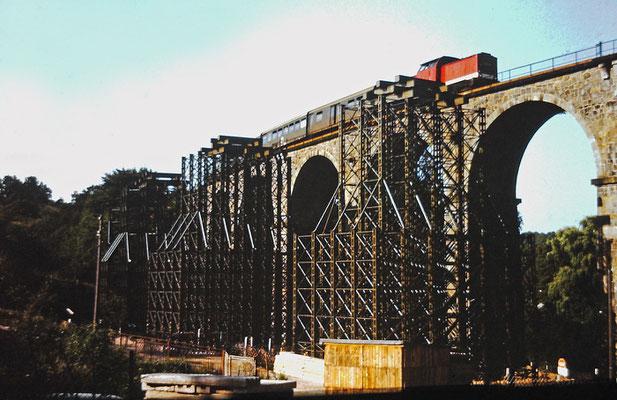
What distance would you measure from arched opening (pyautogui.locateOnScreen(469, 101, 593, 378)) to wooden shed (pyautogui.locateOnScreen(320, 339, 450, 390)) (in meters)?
4.42

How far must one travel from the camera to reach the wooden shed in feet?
49.0

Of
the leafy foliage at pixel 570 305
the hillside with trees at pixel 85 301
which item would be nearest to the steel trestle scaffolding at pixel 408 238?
the hillside with trees at pixel 85 301

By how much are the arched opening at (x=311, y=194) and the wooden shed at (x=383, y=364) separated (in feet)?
48.8

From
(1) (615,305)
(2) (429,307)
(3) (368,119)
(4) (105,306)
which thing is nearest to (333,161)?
(3) (368,119)

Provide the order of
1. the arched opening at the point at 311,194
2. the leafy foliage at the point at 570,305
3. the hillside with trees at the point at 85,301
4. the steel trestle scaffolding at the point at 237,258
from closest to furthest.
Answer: the hillside with trees at the point at 85,301
the leafy foliage at the point at 570,305
the steel trestle scaffolding at the point at 237,258
the arched opening at the point at 311,194

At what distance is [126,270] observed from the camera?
130ft

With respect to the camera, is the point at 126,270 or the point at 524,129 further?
the point at 126,270

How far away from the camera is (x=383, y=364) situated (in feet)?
49.9

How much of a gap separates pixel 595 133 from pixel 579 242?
16.2 metres

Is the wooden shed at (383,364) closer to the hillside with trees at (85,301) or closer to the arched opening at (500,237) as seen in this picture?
the arched opening at (500,237)

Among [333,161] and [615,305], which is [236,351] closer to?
[333,161]

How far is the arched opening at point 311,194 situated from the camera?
31.0 metres

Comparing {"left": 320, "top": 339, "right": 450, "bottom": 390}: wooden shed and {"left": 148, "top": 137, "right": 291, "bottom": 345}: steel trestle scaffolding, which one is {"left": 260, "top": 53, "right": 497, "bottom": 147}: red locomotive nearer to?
{"left": 148, "top": 137, "right": 291, "bottom": 345}: steel trestle scaffolding

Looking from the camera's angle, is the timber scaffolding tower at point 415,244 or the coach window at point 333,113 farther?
the coach window at point 333,113
